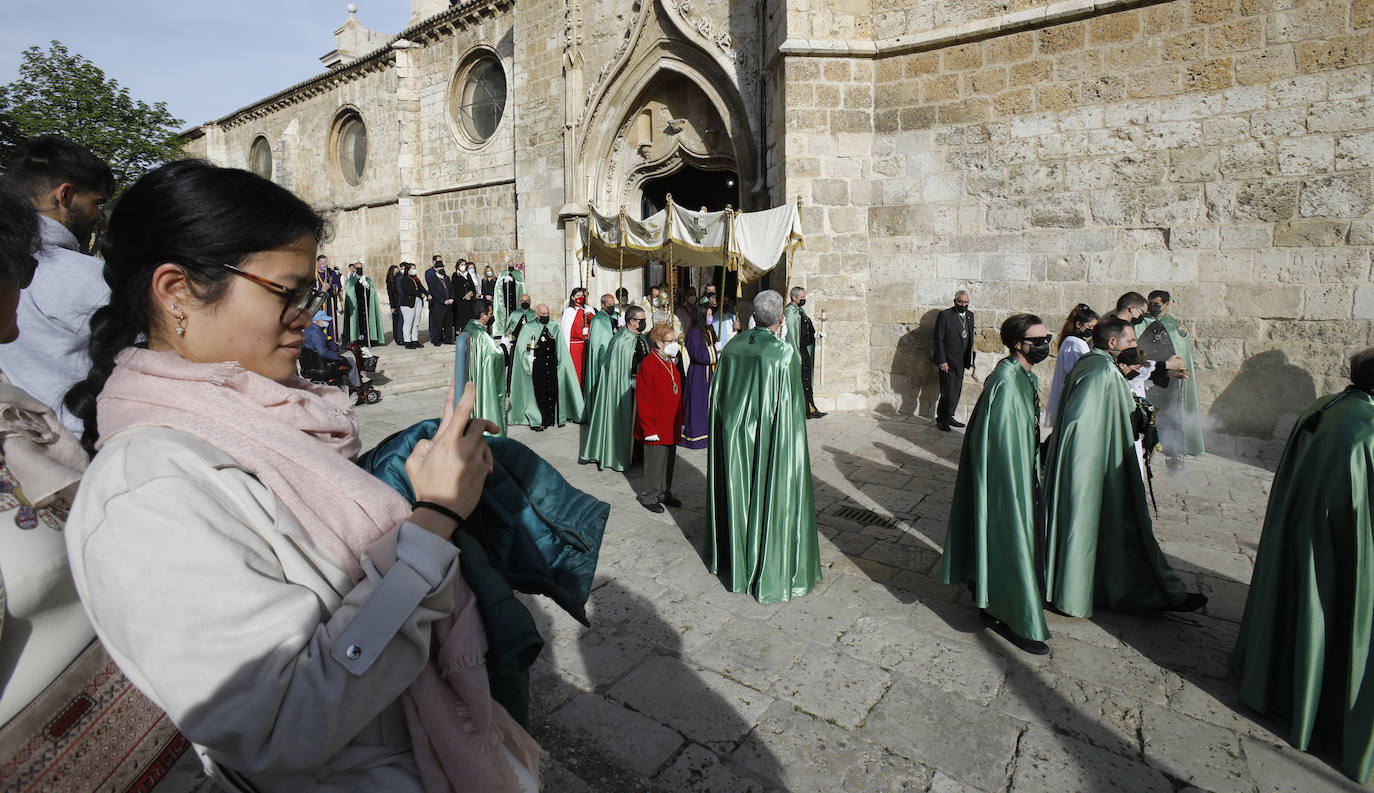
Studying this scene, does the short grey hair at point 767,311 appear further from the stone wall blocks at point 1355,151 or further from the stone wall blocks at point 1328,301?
the stone wall blocks at point 1355,151

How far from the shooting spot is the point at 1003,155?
7.96 m

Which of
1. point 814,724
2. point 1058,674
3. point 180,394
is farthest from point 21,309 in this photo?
point 1058,674

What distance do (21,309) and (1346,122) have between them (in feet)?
31.2

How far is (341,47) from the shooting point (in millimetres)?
25250

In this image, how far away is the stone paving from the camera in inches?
100

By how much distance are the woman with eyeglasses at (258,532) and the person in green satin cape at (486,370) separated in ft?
20.8

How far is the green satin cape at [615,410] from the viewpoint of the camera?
22.3 feet

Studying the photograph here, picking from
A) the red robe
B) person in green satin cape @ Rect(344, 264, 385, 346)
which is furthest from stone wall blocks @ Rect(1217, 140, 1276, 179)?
person in green satin cape @ Rect(344, 264, 385, 346)

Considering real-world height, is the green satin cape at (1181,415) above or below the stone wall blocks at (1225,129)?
below

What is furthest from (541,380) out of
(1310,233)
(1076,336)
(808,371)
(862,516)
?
(1310,233)

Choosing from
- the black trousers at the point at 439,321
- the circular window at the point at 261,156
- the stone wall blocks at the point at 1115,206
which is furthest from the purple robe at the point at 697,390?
the circular window at the point at 261,156

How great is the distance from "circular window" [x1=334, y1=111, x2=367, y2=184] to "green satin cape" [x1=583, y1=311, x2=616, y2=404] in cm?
1459

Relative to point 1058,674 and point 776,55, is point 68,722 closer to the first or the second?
point 1058,674

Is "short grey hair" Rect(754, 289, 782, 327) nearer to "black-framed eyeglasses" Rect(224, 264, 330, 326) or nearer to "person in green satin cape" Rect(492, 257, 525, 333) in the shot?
"black-framed eyeglasses" Rect(224, 264, 330, 326)
